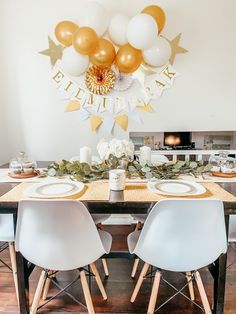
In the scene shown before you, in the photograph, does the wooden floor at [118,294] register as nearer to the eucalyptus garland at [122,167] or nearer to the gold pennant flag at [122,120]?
the eucalyptus garland at [122,167]

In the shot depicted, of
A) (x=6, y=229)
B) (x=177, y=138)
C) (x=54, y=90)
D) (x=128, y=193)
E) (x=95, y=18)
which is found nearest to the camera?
(x=128, y=193)

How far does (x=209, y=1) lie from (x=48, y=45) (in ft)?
5.74

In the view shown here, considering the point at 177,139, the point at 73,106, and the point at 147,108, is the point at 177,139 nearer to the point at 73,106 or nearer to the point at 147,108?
the point at 147,108

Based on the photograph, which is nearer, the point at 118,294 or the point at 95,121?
the point at 118,294

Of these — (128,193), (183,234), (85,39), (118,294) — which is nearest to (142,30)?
(85,39)

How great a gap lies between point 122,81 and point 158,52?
0.51 meters

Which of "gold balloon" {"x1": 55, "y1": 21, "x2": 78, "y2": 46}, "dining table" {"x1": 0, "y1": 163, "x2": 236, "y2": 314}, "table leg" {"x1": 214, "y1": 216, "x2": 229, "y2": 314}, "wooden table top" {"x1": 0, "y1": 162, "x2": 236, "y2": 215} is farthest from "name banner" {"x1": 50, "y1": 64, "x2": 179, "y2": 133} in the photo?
"table leg" {"x1": 214, "y1": 216, "x2": 229, "y2": 314}

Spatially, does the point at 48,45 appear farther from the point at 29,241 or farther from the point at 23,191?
the point at 29,241

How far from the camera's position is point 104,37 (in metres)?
2.56

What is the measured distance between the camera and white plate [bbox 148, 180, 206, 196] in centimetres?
140

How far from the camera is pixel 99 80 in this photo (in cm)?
273

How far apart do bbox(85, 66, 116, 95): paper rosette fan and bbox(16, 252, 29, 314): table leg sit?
186 centimetres

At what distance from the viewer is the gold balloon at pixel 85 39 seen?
88.0 inches

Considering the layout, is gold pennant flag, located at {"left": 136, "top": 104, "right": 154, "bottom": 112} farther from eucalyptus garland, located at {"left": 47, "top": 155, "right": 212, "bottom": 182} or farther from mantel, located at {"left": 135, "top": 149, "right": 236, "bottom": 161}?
eucalyptus garland, located at {"left": 47, "top": 155, "right": 212, "bottom": 182}
